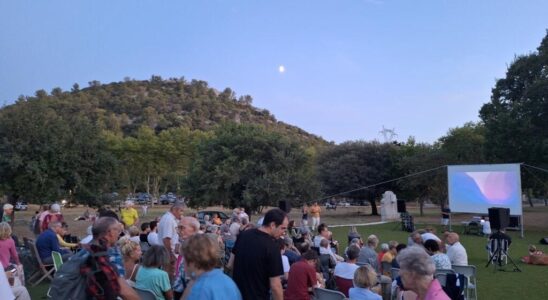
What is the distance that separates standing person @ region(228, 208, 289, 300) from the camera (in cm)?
354

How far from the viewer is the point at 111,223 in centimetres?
309

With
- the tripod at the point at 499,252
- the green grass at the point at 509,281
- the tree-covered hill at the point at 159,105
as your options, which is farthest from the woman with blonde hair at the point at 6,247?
the tree-covered hill at the point at 159,105

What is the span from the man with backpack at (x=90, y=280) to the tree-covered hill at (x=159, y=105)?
63.8 metres

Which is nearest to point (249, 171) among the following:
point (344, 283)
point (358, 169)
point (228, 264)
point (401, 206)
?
point (401, 206)

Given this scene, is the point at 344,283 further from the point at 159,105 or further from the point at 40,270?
the point at 159,105

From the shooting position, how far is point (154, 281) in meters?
4.38

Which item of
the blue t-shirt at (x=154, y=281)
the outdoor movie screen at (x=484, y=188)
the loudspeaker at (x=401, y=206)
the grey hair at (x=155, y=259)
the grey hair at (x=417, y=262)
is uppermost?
the outdoor movie screen at (x=484, y=188)

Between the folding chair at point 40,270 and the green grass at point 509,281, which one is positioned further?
the green grass at point 509,281

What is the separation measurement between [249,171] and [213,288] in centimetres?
2396

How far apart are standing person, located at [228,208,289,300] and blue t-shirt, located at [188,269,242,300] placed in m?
0.78

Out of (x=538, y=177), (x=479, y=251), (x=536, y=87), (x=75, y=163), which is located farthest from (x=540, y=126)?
(x=75, y=163)

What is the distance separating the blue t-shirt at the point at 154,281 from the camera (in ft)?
14.3

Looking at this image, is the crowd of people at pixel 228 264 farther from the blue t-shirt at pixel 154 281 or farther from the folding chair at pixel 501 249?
the folding chair at pixel 501 249

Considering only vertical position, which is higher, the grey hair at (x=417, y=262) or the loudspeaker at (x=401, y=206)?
the loudspeaker at (x=401, y=206)
